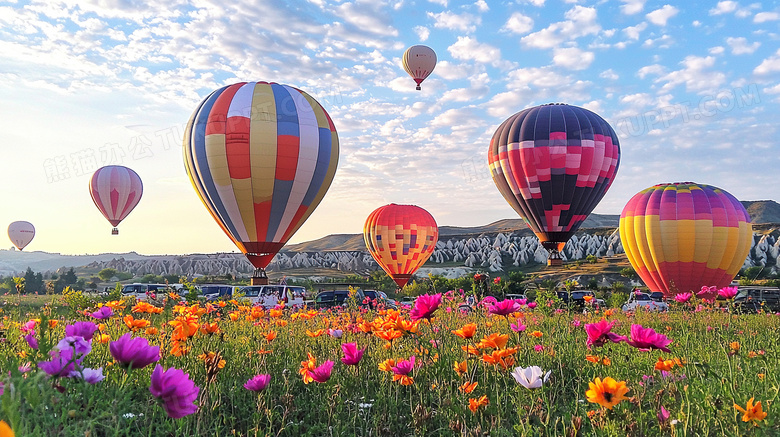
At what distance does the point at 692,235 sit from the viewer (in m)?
23.9

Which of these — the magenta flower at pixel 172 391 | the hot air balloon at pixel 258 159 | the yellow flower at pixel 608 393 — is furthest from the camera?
the hot air balloon at pixel 258 159

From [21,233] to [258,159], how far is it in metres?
54.1

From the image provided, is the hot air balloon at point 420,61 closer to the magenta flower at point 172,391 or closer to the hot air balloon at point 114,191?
the hot air balloon at point 114,191

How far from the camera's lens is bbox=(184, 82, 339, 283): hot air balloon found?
865 inches

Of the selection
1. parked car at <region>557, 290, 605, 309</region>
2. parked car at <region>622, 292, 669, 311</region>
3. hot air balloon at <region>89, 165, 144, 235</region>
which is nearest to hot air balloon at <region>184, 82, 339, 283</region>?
parked car at <region>557, 290, 605, 309</region>

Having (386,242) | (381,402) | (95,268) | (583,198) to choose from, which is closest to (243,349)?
(381,402)

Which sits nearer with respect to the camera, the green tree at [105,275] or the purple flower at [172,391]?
the purple flower at [172,391]

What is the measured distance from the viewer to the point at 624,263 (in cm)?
6081

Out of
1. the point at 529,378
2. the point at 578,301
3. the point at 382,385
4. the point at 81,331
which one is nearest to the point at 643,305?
the point at 578,301

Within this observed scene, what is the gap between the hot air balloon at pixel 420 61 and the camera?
109 feet

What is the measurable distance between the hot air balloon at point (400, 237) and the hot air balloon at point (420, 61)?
29.3 ft

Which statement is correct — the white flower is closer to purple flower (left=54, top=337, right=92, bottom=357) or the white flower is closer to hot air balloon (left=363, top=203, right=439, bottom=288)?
purple flower (left=54, top=337, right=92, bottom=357)

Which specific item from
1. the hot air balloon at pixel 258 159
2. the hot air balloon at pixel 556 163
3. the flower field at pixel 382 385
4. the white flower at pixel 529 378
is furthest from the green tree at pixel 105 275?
the white flower at pixel 529 378

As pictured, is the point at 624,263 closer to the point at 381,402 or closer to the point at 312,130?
the point at 312,130
